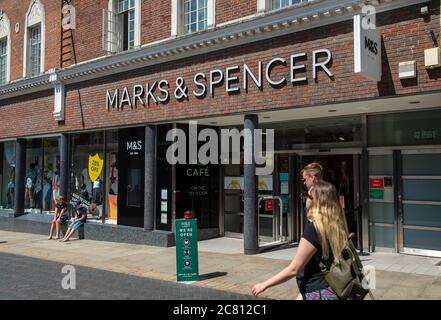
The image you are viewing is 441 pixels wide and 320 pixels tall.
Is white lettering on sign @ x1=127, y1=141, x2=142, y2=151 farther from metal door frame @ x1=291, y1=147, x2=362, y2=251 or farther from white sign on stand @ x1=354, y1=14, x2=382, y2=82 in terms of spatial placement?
white sign on stand @ x1=354, y1=14, x2=382, y2=82

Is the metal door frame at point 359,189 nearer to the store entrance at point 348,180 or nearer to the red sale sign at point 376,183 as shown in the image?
the store entrance at point 348,180

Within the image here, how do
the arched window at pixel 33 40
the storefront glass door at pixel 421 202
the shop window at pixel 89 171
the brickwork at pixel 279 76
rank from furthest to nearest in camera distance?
the arched window at pixel 33 40 → the shop window at pixel 89 171 → the storefront glass door at pixel 421 202 → the brickwork at pixel 279 76

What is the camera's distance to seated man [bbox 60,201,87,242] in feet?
46.9

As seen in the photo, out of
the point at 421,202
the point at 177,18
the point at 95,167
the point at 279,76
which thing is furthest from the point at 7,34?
the point at 421,202

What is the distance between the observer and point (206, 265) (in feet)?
32.7

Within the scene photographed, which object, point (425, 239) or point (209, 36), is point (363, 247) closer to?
point (425, 239)

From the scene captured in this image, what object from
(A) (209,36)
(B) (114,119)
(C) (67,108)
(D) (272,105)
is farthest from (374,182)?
(C) (67,108)

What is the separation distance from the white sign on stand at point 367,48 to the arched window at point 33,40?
499 inches

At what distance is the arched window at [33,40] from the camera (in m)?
17.5

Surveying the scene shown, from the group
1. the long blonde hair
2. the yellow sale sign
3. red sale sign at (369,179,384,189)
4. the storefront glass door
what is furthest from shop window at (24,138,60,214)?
the long blonde hair

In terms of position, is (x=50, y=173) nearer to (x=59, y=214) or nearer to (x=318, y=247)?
(x=59, y=214)

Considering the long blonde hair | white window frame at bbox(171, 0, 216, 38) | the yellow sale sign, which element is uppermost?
white window frame at bbox(171, 0, 216, 38)

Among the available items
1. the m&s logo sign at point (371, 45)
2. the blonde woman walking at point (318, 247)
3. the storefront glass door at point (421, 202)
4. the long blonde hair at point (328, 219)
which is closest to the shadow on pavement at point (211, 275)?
the storefront glass door at point (421, 202)

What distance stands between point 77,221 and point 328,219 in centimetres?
1213
